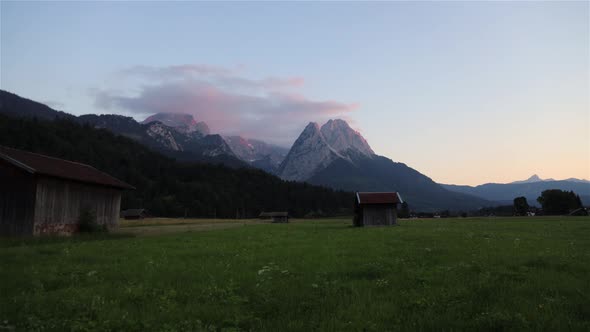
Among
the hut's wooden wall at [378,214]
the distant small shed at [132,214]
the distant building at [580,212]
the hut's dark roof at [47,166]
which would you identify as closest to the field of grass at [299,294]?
the hut's dark roof at [47,166]

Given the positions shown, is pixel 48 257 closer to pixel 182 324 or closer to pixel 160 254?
pixel 160 254

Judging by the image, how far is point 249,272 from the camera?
1414 centimetres

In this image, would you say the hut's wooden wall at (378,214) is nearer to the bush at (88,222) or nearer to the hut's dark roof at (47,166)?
the hut's dark roof at (47,166)

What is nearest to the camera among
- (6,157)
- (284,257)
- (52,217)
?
(284,257)

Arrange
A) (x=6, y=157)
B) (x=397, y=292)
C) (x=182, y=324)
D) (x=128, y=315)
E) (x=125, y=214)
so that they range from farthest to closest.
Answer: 1. (x=125, y=214)
2. (x=6, y=157)
3. (x=397, y=292)
4. (x=128, y=315)
5. (x=182, y=324)

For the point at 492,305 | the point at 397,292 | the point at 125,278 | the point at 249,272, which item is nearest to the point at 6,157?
the point at 125,278

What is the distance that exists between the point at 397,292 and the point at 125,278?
8872 millimetres

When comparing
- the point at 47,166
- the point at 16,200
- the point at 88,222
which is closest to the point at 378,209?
the point at 88,222

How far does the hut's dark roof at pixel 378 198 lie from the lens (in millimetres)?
62094

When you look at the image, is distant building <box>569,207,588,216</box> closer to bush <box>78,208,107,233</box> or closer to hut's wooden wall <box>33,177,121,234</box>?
hut's wooden wall <box>33,177,121,234</box>

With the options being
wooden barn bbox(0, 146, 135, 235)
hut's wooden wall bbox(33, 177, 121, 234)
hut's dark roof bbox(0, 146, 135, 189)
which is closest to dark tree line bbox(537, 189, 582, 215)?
hut's dark roof bbox(0, 146, 135, 189)

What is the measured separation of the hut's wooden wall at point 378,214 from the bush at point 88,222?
37239 millimetres

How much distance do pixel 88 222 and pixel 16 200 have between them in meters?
7.65

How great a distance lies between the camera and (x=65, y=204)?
38.9 meters
